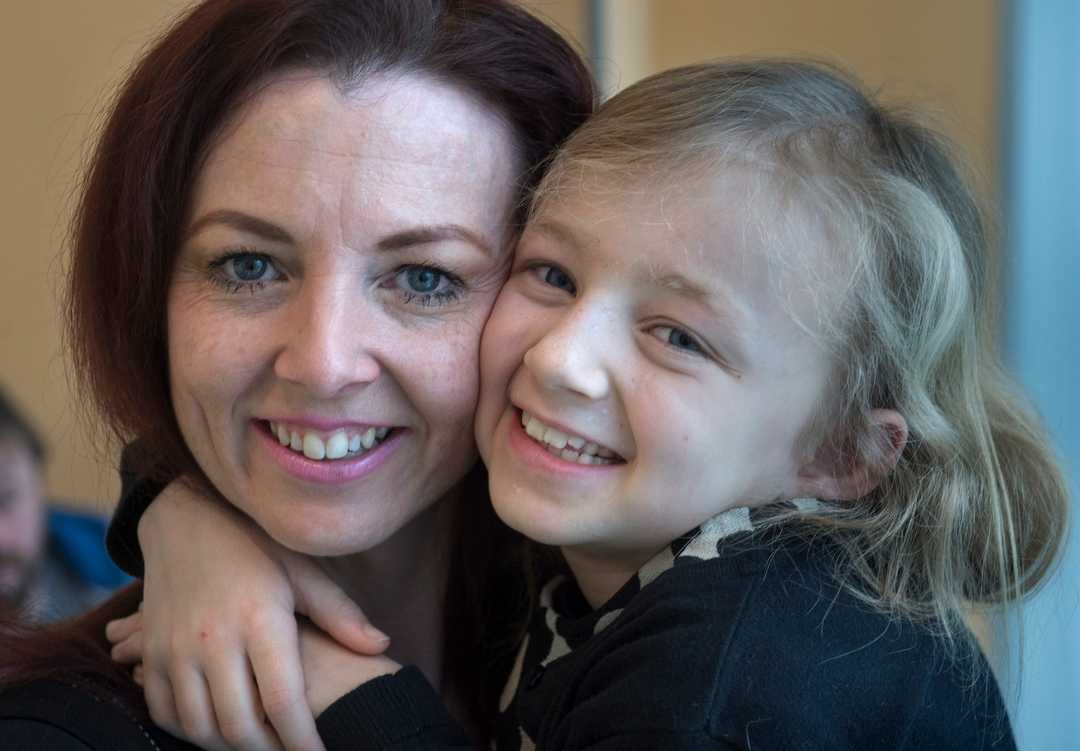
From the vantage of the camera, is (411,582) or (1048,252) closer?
(411,582)

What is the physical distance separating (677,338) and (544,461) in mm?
190

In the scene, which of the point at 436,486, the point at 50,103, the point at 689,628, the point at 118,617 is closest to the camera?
the point at 689,628

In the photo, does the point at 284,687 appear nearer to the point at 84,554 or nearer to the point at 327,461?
the point at 327,461

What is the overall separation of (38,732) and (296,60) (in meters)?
0.76

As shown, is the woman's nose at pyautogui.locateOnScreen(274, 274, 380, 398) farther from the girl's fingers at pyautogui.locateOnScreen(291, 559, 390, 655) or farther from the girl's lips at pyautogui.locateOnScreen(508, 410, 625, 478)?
the girl's fingers at pyautogui.locateOnScreen(291, 559, 390, 655)

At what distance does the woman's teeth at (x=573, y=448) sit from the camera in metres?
1.38

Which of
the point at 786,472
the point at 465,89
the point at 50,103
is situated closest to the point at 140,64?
the point at 465,89

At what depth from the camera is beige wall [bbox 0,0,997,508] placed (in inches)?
107

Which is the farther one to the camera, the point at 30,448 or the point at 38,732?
the point at 30,448

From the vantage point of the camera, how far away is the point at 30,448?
12.0 feet

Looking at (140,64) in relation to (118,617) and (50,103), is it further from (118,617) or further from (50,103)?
(50,103)

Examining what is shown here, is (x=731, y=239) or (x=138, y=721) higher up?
(x=731, y=239)

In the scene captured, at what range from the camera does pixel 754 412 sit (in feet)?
4.47

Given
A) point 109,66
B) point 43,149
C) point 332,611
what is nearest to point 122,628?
point 332,611
